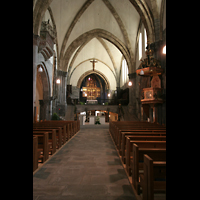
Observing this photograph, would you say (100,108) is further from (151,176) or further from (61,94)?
(151,176)

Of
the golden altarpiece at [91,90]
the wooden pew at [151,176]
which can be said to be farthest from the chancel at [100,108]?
the golden altarpiece at [91,90]

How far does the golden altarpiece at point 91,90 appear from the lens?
38.8m

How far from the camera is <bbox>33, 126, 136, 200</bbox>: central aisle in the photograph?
306cm

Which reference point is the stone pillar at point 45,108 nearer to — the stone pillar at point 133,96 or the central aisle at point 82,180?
the stone pillar at point 133,96

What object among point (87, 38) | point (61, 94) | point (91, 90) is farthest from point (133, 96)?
point (91, 90)

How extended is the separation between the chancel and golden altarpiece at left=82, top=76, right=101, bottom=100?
891 centimetres

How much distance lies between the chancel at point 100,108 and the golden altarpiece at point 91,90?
29.2 ft

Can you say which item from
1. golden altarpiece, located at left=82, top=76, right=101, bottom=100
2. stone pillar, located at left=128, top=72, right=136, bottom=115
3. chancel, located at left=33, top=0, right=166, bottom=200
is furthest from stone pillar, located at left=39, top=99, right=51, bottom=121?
golden altarpiece, located at left=82, top=76, right=101, bottom=100

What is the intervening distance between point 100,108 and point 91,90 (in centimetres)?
1694

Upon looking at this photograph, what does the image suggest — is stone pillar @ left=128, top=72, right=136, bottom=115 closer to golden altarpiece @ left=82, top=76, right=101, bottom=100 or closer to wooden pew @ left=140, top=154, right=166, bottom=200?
wooden pew @ left=140, top=154, right=166, bottom=200

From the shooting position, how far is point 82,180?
3.72 meters

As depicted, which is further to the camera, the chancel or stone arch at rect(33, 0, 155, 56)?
stone arch at rect(33, 0, 155, 56)

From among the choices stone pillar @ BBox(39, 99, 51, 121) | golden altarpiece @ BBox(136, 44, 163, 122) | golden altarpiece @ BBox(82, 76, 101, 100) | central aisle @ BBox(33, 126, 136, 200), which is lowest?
central aisle @ BBox(33, 126, 136, 200)
